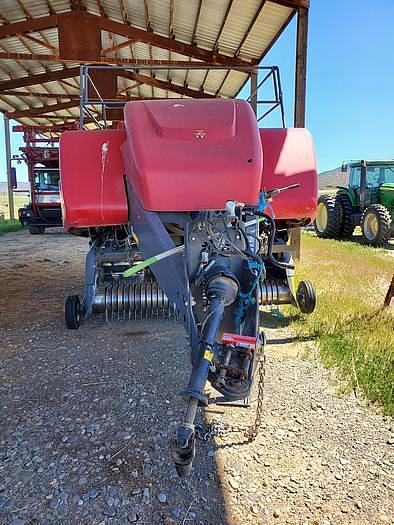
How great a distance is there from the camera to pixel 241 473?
2.18m

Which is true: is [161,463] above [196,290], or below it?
below

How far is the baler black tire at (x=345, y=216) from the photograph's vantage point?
12789mm

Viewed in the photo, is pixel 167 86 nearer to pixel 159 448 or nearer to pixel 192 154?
pixel 192 154

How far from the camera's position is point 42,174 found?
41.5 ft

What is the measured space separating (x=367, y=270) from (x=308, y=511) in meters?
5.88

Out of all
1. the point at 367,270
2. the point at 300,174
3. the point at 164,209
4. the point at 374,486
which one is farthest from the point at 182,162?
the point at 367,270

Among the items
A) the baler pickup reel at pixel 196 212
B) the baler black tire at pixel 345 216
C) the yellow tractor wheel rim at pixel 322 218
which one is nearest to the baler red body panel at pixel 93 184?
the baler pickup reel at pixel 196 212

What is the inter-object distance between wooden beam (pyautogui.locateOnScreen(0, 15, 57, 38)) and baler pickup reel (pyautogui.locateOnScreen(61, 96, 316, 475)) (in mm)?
8070

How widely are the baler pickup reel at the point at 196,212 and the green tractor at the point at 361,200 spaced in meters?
9.63

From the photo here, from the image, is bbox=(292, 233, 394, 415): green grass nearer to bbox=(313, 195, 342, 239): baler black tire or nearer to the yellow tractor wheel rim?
bbox=(313, 195, 342, 239): baler black tire

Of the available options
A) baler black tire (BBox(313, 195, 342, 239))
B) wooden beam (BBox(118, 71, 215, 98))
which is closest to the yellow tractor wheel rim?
baler black tire (BBox(313, 195, 342, 239))

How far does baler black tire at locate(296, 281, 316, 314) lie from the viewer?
4.27 metres

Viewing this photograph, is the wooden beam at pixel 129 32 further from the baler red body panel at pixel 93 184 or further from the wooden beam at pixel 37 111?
the baler red body panel at pixel 93 184

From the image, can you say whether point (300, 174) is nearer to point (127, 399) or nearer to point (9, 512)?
point (127, 399)
